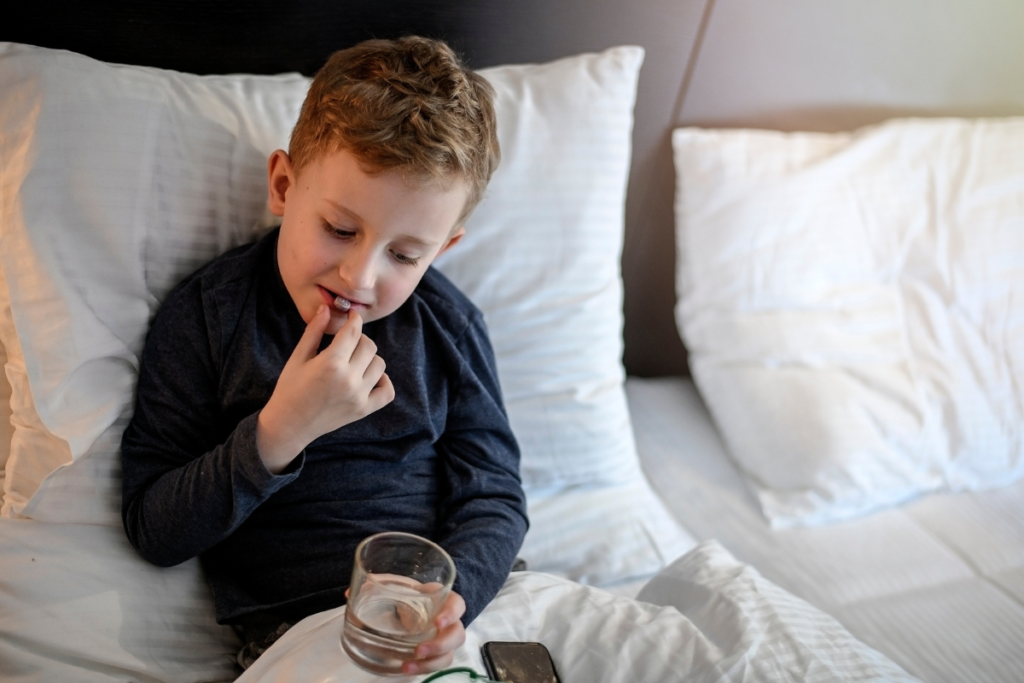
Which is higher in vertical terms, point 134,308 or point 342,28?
point 342,28

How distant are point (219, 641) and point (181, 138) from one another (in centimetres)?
62

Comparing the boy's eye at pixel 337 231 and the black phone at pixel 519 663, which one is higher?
the boy's eye at pixel 337 231

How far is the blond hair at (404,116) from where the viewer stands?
867 mm

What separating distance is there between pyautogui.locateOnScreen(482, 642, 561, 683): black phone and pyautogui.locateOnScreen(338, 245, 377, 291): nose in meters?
0.41

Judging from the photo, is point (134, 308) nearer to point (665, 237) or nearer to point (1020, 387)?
point (665, 237)

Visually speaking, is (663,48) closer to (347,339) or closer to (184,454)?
(347,339)

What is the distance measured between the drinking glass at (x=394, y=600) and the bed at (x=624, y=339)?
37 millimetres

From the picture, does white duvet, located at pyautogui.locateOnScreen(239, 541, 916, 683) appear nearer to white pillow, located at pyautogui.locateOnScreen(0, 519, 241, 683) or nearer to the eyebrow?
white pillow, located at pyautogui.locateOnScreen(0, 519, 241, 683)

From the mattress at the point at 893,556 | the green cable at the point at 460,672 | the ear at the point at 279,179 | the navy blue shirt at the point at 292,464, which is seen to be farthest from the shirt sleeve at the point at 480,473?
the mattress at the point at 893,556

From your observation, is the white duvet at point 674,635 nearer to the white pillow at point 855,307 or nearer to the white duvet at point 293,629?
the white duvet at point 293,629

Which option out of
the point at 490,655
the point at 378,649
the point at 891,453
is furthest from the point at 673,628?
the point at 891,453

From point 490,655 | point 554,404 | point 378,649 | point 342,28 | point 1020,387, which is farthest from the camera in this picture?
point 1020,387

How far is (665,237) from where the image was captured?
1667 millimetres

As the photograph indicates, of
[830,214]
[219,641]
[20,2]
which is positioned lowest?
[219,641]
